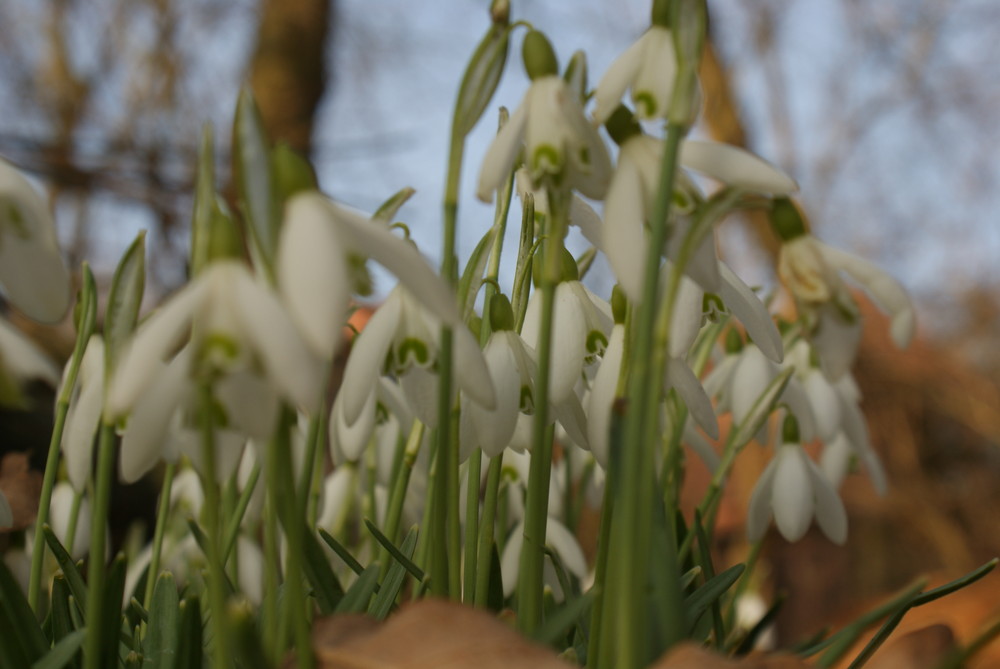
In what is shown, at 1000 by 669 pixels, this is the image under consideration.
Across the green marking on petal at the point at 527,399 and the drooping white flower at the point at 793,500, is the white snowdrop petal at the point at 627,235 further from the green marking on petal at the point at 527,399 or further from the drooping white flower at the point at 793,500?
the drooping white flower at the point at 793,500

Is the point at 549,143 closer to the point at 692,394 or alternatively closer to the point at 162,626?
the point at 692,394

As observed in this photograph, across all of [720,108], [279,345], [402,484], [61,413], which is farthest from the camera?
[720,108]

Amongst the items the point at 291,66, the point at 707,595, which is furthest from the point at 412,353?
the point at 291,66

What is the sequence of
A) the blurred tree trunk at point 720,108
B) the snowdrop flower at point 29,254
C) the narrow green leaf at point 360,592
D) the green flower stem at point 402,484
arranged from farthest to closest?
1. the blurred tree trunk at point 720,108
2. the green flower stem at point 402,484
3. the narrow green leaf at point 360,592
4. the snowdrop flower at point 29,254

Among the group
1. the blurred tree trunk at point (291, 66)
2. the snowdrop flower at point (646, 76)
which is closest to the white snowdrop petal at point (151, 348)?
the snowdrop flower at point (646, 76)

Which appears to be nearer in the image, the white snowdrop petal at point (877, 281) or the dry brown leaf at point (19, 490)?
the white snowdrop petal at point (877, 281)

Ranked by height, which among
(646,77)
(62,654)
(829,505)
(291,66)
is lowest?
(829,505)

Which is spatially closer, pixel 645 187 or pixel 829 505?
pixel 645 187
